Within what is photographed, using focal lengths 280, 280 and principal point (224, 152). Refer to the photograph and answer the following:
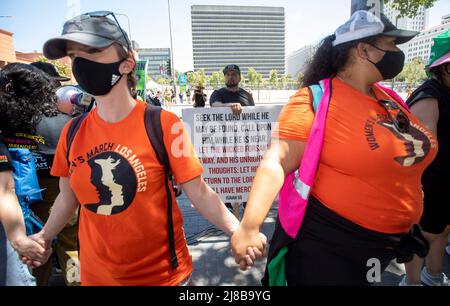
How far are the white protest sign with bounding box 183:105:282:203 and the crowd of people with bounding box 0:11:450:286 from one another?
1.90m

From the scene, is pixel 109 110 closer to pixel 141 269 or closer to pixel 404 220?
pixel 141 269

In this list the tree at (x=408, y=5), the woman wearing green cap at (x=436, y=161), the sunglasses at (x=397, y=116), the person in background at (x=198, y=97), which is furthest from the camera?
the person in background at (x=198, y=97)

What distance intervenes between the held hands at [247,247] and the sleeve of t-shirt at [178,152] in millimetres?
345

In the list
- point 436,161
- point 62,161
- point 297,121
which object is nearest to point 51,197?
point 62,161

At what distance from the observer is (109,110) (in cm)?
134

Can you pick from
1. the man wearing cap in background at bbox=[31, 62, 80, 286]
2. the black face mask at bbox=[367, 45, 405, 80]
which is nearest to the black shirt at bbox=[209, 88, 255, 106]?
the man wearing cap in background at bbox=[31, 62, 80, 286]

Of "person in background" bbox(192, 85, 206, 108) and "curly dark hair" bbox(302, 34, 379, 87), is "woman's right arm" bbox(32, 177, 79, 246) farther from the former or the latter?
"person in background" bbox(192, 85, 206, 108)

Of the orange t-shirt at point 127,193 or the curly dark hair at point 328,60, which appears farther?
the curly dark hair at point 328,60

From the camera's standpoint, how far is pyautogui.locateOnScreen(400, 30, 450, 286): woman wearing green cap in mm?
1944

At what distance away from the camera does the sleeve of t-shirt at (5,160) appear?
1528 mm

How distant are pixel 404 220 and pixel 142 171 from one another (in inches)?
50.3

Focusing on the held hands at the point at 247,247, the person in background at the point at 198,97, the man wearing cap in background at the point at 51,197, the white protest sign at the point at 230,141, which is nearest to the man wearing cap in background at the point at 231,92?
the white protest sign at the point at 230,141

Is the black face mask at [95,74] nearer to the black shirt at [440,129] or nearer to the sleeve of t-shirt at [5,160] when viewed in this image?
the sleeve of t-shirt at [5,160]
